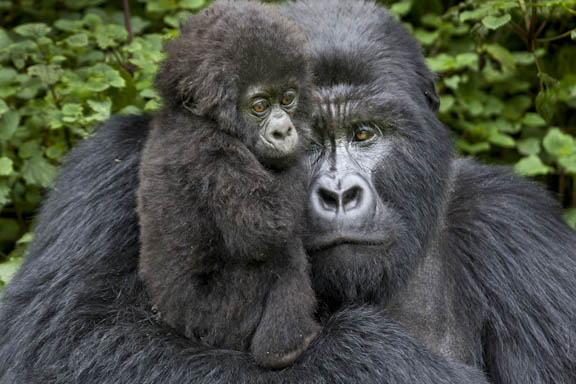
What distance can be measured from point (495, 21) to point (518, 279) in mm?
1550

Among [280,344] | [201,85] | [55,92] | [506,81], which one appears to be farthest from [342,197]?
[506,81]

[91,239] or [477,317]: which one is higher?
[91,239]

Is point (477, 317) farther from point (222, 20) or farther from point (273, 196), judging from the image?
point (222, 20)

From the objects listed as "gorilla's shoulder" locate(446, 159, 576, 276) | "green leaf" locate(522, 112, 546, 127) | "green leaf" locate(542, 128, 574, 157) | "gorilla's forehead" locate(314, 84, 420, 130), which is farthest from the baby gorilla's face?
"green leaf" locate(522, 112, 546, 127)

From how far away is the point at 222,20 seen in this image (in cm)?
281

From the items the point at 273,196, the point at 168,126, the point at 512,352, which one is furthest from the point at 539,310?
the point at 168,126

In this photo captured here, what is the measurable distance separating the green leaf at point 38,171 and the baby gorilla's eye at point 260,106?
2062 millimetres

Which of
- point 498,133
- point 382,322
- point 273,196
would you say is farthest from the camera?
point 498,133

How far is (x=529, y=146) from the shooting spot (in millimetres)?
Answer: 5285

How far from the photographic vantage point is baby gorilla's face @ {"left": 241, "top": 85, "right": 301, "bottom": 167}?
2721mm

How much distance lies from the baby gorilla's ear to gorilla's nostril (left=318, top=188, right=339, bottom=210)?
0.56 m

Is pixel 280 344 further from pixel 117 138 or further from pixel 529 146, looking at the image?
pixel 529 146

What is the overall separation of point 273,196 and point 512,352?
148cm

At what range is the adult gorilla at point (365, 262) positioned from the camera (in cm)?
306
